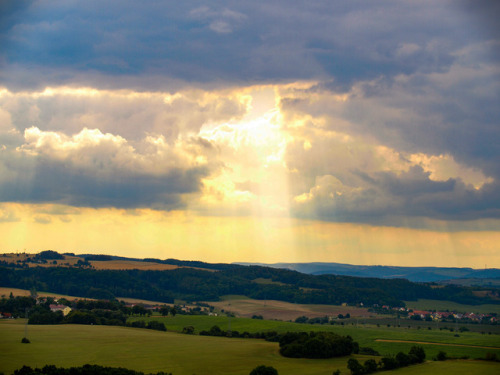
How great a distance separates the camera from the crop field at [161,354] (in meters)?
97.3

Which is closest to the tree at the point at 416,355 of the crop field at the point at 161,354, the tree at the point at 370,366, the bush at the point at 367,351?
the crop field at the point at 161,354

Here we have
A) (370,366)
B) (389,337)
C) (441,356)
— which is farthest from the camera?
(389,337)

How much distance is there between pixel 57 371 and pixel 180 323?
92747mm

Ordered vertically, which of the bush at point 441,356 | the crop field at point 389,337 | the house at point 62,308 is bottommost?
the bush at point 441,356

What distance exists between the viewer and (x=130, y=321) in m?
172

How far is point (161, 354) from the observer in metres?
112

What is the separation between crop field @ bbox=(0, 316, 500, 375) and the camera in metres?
97.3

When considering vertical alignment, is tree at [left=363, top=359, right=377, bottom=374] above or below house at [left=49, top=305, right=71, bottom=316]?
below

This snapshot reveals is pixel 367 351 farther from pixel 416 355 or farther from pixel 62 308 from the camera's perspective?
pixel 62 308

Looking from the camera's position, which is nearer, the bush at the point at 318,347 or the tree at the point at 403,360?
the tree at the point at 403,360

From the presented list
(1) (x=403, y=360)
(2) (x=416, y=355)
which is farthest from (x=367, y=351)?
(1) (x=403, y=360)

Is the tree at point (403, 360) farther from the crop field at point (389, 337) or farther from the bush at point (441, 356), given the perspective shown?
the crop field at point (389, 337)

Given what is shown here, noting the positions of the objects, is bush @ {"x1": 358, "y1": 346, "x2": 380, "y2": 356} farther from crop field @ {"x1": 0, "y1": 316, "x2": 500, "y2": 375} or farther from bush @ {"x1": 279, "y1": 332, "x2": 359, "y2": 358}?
crop field @ {"x1": 0, "y1": 316, "x2": 500, "y2": 375}

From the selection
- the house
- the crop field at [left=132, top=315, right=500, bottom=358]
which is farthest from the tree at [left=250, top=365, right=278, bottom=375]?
the house
